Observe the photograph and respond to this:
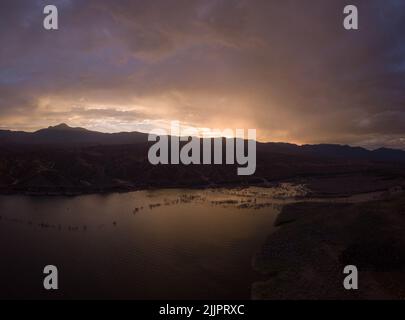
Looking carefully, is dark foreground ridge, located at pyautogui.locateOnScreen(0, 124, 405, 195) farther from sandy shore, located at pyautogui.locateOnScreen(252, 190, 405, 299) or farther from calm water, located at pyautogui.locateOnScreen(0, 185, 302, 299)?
sandy shore, located at pyautogui.locateOnScreen(252, 190, 405, 299)

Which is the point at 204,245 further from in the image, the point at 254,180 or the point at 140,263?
the point at 254,180

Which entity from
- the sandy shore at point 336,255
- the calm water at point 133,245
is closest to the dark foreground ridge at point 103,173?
the calm water at point 133,245

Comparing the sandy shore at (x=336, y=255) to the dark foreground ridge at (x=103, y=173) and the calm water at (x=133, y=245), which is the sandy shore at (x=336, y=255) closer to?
the calm water at (x=133, y=245)

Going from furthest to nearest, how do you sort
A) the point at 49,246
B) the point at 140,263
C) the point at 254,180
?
the point at 254,180 → the point at 49,246 → the point at 140,263

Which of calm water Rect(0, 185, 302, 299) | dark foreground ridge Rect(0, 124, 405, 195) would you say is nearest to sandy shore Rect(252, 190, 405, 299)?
calm water Rect(0, 185, 302, 299)
